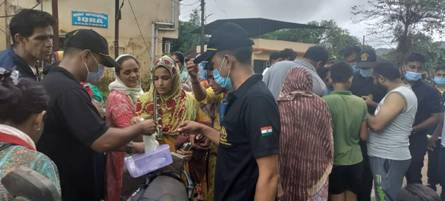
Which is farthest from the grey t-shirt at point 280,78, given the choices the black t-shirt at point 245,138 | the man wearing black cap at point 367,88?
the black t-shirt at point 245,138

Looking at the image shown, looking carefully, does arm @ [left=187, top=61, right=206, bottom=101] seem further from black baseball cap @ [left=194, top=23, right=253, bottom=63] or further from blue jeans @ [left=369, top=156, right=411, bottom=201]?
blue jeans @ [left=369, top=156, right=411, bottom=201]

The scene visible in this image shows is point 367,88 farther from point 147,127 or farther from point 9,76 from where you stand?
point 9,76

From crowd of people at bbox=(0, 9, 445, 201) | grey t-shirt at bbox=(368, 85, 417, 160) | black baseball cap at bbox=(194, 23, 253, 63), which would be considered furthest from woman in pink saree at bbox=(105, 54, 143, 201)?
grey t-shirt at bbox=(368, 85, 417, 160)

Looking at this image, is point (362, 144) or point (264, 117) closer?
point (264, 117)

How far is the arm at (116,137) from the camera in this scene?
2354 mm

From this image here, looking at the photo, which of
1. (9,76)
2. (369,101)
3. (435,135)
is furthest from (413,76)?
(9,76)

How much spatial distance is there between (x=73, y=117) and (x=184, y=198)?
91 centimetres

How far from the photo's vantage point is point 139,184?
2871 mm

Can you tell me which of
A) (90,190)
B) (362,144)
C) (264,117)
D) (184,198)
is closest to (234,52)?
(264,117)

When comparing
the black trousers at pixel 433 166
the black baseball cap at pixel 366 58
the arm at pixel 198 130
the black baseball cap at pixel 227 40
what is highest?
the black baseball cap at pixel 227 40

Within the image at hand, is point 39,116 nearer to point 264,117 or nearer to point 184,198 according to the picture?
point 264,117

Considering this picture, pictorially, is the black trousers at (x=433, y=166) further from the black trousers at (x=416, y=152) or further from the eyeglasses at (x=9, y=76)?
the eyeglasses at (x=9, y=76)

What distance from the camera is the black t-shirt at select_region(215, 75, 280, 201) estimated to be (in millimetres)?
2148

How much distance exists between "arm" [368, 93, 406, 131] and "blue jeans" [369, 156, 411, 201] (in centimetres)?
36
